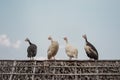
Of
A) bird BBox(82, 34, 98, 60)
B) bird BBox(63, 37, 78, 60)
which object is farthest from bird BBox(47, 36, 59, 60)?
bird BBox(82, 34, 98, 60)

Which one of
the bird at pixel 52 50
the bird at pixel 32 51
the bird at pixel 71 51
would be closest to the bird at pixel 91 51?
the bird at pixel 71 51

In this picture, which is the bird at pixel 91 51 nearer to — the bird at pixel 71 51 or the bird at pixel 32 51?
the bird at pixel 71 51

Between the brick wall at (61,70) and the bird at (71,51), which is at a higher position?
the bird at (71,51)

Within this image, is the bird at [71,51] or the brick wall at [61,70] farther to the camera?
the bird at [71,51]

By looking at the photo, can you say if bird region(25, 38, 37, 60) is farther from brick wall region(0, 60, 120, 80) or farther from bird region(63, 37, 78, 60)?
bird region(63, 37, 78, 60)

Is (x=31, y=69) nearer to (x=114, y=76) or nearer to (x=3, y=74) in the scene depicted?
(x=3, y=74)

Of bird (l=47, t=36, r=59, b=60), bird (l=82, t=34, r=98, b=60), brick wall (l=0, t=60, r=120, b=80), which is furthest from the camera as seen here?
bird (l=47, t=36, r=59, b=60)

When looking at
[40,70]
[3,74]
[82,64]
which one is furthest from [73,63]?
[3,74]

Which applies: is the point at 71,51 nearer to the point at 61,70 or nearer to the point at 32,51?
the point at 61,70

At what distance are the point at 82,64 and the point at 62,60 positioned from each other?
63 cm

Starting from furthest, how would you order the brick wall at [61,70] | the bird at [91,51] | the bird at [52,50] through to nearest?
the bird at [52,50] → the bird at [91,51] → the brick wall at [61,70]

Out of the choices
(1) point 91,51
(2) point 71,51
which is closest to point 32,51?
(2) point 71,51

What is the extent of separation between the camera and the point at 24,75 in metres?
8.44

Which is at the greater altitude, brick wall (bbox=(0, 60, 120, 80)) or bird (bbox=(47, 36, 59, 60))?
bird (bbox=(47, 36, 59, 60))
